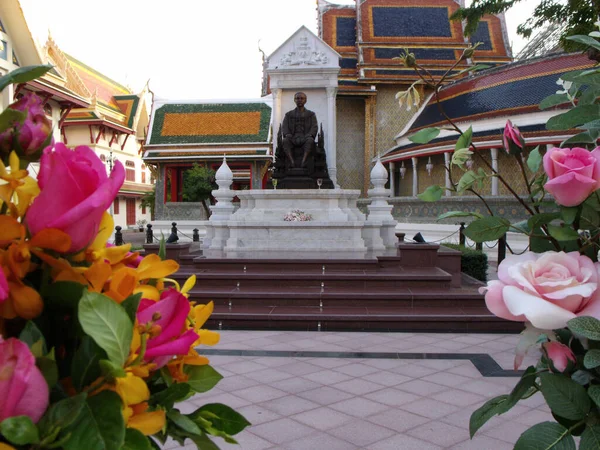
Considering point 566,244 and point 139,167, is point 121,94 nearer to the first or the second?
point 139,167

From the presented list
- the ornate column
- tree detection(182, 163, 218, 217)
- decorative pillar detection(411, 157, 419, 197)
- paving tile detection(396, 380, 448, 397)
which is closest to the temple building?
tree detection(182, 163, 218, 217)

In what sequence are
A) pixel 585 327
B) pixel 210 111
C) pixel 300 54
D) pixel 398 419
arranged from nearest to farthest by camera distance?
pixel 585 327
pixel 398 419
pixel 300 54
pixel 210 111

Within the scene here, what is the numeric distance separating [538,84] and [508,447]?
19.3 metres

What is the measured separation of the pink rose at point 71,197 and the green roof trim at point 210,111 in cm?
2399

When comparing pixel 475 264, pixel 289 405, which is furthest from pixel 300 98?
pixel 289 405

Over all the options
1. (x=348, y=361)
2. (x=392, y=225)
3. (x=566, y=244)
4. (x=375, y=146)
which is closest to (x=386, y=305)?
(x=348, y=361)

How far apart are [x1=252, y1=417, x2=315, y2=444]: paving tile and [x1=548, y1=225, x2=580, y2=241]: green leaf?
301 centimetres

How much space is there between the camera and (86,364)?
0.73m

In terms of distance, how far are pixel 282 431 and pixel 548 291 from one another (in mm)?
3254

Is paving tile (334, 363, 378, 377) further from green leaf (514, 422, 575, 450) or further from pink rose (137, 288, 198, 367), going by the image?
pink rose (137, 288, 198, 367)

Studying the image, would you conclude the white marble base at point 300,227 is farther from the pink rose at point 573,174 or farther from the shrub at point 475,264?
the pink rose at point 573,174

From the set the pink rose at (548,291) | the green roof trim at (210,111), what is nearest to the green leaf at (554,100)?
the pink rose at (548,291)

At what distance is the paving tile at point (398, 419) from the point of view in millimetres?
4059

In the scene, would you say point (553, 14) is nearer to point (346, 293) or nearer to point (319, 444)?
point (346, 293)
